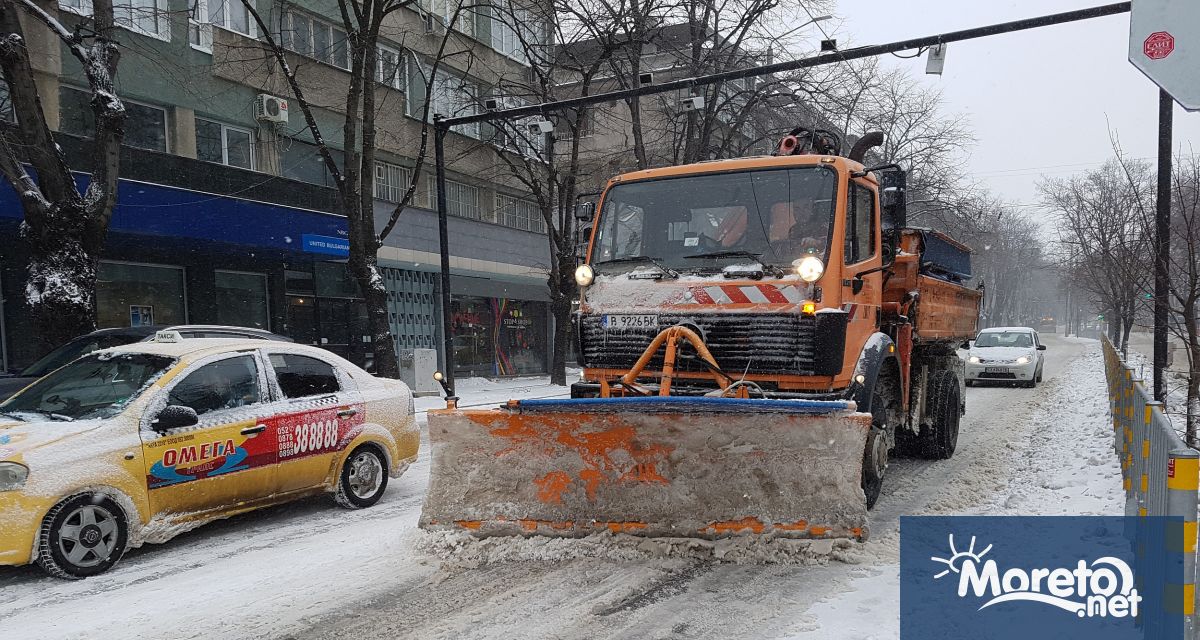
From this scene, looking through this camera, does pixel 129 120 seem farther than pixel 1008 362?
No

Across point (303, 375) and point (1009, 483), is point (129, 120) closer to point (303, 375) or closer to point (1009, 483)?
point (303, 375)

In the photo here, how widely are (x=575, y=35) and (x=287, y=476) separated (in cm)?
1525

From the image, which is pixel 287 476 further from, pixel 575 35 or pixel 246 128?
pixel 575 35

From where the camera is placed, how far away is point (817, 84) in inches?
739

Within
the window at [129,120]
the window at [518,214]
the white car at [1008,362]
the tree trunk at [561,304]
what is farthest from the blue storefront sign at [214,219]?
the white car at [1008,362]

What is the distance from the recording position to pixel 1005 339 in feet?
68.2

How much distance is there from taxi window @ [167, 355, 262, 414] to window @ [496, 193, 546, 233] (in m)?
21.4

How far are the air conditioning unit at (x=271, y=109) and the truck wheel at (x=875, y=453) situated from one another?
15.9 meters

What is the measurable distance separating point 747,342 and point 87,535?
4.63 meters

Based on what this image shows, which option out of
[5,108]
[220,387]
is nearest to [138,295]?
[5,108]

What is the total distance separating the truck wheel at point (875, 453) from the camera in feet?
19.6

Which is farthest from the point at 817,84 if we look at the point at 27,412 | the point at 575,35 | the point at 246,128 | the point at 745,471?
the point at 27,412

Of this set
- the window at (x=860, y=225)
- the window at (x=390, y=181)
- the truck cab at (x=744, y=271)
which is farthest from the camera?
the window at (x=390, y=181)

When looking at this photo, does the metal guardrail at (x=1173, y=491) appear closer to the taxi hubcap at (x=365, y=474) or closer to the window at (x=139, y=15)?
the taxi hubcap at (x=365, y=474)
